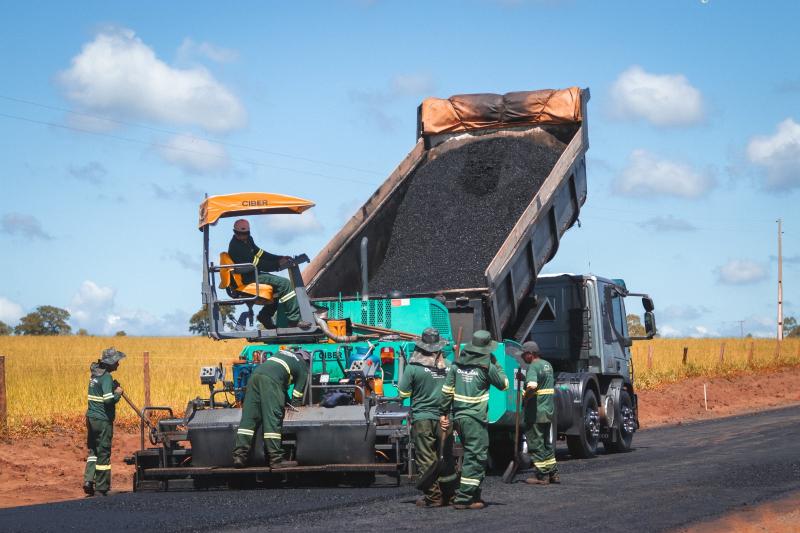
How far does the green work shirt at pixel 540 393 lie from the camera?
491 inches

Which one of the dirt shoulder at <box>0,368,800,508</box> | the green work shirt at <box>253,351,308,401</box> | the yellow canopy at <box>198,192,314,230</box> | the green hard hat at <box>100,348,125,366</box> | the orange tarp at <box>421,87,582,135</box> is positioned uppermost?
the orange tarp at <box>421,87,582,135</box>

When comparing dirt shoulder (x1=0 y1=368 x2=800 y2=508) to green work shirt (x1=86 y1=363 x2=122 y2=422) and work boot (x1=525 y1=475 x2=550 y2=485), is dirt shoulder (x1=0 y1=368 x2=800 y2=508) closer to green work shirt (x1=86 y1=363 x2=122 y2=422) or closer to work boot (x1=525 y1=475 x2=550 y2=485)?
green work shirt (x1=86 y1=363 x2=122 y2=422)

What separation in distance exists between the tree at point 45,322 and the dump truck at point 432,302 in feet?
179

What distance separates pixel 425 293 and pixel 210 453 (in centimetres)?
314

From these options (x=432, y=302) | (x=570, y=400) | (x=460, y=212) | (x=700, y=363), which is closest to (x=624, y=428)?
(x=570, y=400)

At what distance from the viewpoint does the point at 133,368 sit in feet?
86.2

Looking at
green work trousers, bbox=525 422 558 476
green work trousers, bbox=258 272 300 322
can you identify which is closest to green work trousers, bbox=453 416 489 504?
green work trousers, bbox=525 422 558 476

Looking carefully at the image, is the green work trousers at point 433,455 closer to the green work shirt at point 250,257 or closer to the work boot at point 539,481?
the work boot at point 539,481

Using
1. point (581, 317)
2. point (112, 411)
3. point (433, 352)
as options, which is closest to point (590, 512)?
point (433, 352)

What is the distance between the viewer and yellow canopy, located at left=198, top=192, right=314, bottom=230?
38.5 feet

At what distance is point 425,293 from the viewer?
42.8 ft

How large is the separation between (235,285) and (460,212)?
3894 mm

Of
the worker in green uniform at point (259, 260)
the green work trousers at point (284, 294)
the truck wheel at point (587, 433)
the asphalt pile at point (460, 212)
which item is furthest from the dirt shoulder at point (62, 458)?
the truck wheel at point (587, 433)

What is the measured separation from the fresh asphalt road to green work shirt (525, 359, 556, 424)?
0.73m
